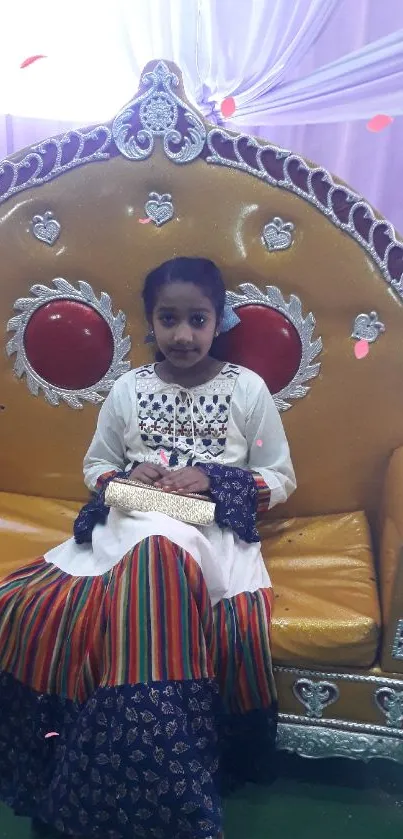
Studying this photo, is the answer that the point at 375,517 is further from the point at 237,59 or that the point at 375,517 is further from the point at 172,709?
the point at 237,59

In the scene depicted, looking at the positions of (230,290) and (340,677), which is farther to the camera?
(230,290)

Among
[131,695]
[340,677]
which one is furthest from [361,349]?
[131,695]

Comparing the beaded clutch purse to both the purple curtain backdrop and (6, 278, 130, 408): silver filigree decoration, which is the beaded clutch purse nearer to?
(6, 278, 130, 408): silver filigree decoration

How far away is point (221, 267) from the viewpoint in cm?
182

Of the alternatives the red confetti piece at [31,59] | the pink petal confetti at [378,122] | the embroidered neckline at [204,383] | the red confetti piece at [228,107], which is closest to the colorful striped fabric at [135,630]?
the embroidered neckline at [204,383]

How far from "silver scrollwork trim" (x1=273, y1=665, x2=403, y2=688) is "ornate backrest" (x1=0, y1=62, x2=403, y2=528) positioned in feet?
1.83

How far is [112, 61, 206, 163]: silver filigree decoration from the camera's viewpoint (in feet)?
5.76

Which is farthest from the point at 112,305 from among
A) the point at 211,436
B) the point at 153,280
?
the point at 211,436

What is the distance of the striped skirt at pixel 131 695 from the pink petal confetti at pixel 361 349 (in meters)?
0.69

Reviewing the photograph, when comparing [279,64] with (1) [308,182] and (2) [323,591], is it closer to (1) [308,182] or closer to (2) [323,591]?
(1) [308,182]

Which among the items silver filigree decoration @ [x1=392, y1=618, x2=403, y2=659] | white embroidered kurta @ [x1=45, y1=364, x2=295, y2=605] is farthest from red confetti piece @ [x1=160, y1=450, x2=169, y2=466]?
silver filigree decoration @ [x1=392, y1=618, x2=403, y2=659]

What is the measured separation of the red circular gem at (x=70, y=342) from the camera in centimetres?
188

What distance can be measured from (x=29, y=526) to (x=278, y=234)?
1.01 metres

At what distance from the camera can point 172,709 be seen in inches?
46.6
